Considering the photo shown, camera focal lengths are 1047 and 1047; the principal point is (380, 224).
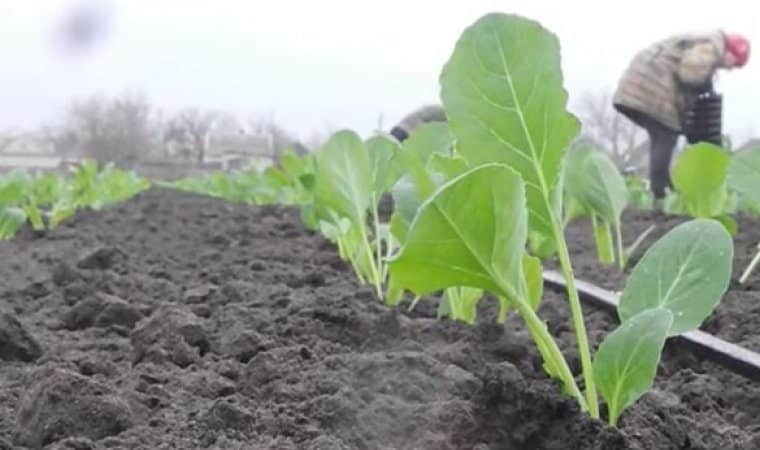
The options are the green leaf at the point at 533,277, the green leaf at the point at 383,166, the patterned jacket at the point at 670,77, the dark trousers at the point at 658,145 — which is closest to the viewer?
the green leaf at the point at 533,277

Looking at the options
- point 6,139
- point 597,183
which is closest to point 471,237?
point 597,183

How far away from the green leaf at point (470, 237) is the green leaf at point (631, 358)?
109 millimetres

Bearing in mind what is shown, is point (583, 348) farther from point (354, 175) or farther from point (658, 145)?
point (658, 145)

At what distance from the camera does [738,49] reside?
6.01m

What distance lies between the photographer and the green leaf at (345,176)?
176 centimetres

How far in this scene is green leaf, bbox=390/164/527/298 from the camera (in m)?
0.85

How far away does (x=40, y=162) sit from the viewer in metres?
13.3

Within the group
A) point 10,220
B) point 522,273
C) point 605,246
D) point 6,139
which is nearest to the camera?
point 522,273

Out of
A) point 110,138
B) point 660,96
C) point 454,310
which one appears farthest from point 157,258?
point 110,138

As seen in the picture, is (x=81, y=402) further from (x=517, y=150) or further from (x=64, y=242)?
(x=64, y=242)

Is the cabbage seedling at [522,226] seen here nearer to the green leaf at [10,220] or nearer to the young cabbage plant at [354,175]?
the young cabbage plant at [354,175]

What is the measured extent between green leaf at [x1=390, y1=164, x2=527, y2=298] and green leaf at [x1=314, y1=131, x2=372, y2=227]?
824 millimetres

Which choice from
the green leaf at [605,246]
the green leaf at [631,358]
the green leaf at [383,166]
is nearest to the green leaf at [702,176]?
the green leaf at [605,246]

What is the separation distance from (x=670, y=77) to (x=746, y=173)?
4402 millimetres
